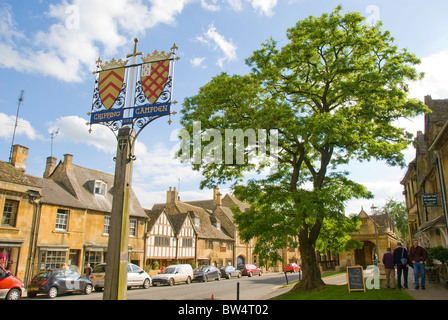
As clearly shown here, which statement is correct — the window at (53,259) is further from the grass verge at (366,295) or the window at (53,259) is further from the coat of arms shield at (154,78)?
the coat of arms shield at (154,78)

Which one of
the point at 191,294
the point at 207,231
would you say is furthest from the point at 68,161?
the point at 207,231

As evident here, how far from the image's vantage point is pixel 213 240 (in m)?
49.5

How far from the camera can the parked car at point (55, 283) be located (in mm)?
18547

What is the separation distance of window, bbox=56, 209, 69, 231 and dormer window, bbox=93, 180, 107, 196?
4.88 m

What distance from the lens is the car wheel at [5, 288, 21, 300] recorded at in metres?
15.8

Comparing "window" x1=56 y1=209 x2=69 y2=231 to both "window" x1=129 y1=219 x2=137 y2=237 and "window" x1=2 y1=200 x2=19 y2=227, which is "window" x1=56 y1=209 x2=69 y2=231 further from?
"window" x1=129 y1=219 x2=137 y2=237

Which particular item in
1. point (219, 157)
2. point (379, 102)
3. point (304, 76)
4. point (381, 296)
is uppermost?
point (304, 76)

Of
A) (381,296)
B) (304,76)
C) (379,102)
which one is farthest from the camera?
(304,76)

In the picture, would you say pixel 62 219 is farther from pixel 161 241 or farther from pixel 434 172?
pixel 434 172

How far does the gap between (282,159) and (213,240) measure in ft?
109

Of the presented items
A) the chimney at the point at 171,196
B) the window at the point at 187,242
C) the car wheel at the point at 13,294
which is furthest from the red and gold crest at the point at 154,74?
the chimney at the point at 171,196

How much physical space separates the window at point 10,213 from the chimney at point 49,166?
8.96m
